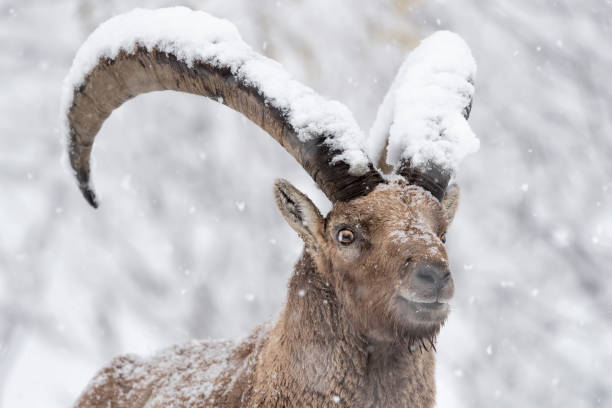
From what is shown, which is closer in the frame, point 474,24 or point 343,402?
point 343,402

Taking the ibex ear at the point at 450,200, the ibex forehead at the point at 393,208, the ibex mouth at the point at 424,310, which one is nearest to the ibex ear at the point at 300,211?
the ibex forehead at the point at 393,208

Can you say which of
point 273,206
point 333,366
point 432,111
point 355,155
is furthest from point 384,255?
point 273,206

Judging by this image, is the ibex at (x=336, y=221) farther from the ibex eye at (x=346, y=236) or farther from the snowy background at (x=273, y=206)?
the snowy background at (x=273, y=206)

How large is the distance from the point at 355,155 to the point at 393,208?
331 millimetres

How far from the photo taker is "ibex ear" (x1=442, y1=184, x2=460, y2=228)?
344 centimetres

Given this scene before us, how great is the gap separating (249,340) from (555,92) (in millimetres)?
5098

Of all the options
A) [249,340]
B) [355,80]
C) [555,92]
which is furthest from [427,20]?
[249,340]

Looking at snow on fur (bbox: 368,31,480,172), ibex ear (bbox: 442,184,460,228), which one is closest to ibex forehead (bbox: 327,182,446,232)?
snow on fur (bbox: 368,31,480,172)

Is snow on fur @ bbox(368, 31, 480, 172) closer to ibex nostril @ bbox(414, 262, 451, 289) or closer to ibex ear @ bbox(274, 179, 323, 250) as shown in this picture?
ibex ear @ bbox(274, 179, 323, 250)

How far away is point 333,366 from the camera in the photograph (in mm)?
3014

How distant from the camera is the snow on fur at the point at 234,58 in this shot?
307 centimetres

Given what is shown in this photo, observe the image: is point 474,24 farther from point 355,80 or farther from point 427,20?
point 355,80

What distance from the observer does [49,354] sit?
10.0 m

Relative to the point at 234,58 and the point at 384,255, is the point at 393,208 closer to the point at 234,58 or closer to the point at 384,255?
the point at 384,255
